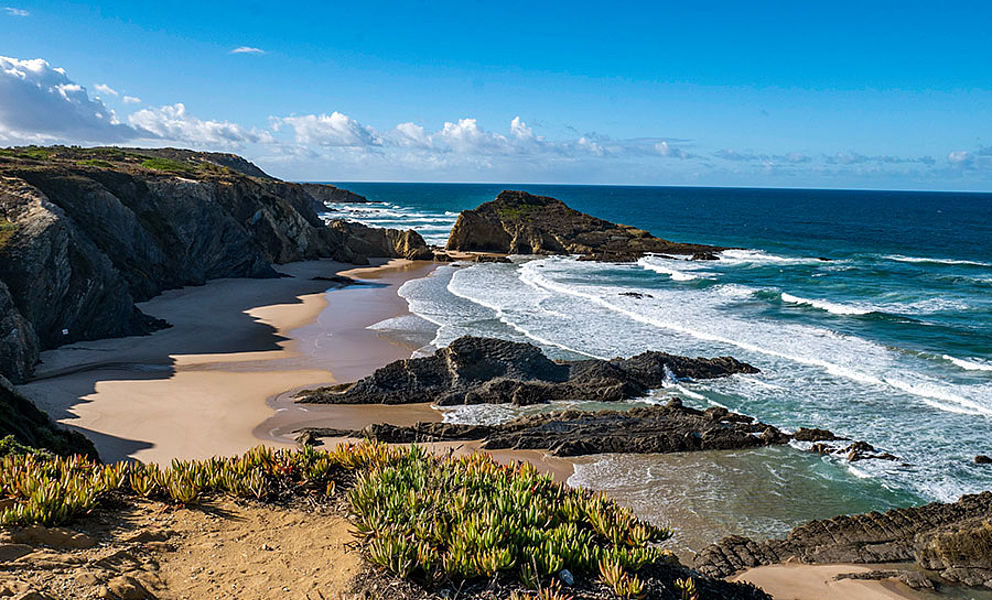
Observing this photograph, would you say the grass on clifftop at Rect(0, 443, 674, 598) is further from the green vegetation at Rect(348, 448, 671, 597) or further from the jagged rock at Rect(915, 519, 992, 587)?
the jagged rock at Rect(915, 519, 992, 587)

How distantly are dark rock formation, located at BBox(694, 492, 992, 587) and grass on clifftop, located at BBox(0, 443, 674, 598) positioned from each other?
4324 millimetres

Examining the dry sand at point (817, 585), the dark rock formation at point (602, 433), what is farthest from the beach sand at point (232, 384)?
the dark rock formation at point (602, 433)

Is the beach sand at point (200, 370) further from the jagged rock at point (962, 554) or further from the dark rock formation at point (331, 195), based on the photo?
the dark rock formation at point (331, 195)

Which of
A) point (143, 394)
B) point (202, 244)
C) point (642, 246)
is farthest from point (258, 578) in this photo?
point (642, 246)

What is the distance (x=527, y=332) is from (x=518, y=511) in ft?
68.7

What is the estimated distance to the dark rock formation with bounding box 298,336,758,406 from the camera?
1864 cm

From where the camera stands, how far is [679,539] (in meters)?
11.2

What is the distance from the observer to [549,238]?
63.5 metres

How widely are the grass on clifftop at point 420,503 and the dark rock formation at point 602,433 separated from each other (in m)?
7.18

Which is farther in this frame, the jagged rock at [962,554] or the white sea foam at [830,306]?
the white sea foam at [830,306]

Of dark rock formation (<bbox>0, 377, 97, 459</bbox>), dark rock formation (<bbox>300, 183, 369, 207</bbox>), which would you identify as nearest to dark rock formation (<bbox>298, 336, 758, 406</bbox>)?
dark rock formation (<bbox>0, 377, 97, 459</bbox>)

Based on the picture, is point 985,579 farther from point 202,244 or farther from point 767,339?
point 202,244

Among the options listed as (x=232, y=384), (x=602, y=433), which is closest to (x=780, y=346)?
(x=602, y=433)

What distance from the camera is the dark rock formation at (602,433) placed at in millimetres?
15320
